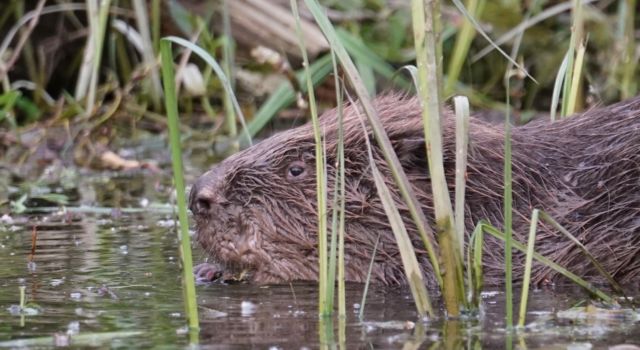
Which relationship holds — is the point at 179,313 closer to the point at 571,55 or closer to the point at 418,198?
the point at 418,198

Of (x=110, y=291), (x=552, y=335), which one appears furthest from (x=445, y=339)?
(x=110, y=291)

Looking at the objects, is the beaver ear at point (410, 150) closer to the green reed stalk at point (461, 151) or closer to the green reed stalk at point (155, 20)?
the green reed stalk at point (461, 151)

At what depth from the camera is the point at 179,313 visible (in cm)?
330

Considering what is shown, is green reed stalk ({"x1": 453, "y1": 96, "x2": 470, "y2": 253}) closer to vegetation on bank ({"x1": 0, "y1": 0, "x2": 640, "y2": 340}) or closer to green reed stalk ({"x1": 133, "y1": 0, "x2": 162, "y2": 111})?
vegetation on bank ({"x1": 0, "y1": 0, "x2": 640, "y2": 340})

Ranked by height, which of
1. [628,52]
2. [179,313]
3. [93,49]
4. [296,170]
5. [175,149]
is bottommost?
[179,313]

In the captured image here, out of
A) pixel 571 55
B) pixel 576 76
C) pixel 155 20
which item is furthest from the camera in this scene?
pixel 155 20

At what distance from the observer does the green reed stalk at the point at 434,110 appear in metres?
3.07

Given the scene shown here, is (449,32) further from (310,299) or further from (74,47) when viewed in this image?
(310,299)

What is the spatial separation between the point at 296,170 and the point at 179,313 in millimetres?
967

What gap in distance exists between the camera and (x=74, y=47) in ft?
28.7

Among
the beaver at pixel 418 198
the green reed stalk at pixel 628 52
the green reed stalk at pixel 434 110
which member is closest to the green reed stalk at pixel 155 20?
the green reed stalk at pixel 628 52

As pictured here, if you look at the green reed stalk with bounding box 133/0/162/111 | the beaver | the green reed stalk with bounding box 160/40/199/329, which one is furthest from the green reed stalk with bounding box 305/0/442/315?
the green reed stalk with bounding box 133/0/162/111

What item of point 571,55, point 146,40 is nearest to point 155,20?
point 146,40

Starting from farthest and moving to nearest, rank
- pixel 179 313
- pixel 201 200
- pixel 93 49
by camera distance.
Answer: pixel 93 49 < pixel 201 200 < pixel 179 313
